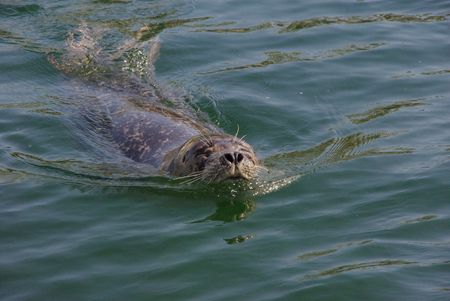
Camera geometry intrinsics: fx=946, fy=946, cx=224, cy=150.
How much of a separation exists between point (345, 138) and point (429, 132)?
2.83 feet

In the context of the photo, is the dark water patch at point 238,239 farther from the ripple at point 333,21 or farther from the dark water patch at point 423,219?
the ripple at point 333,21

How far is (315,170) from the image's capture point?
885 centimetres

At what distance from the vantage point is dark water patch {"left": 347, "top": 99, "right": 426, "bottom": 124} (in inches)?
399

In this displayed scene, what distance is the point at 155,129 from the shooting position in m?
9.70

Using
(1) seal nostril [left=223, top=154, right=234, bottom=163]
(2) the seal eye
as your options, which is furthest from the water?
(1) seal nostril [left=223, top=154, right=234, bottom=163]

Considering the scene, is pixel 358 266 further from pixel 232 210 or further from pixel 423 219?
pixel 232 210

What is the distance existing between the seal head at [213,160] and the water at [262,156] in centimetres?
19

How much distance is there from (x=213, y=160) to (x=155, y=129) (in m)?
1.61

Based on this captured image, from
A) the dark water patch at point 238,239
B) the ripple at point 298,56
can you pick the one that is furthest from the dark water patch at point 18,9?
the dark water patch at point 238,239

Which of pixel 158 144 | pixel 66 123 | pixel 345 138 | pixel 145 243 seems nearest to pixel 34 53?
pixel 66 123

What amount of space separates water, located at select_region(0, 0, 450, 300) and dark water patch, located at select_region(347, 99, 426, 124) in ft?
0.08

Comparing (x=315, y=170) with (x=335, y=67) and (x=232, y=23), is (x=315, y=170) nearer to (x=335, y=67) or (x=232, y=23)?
(x=335, y=67)

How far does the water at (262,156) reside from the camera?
6.81m

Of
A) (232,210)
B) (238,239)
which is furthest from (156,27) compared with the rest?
(238,239)
